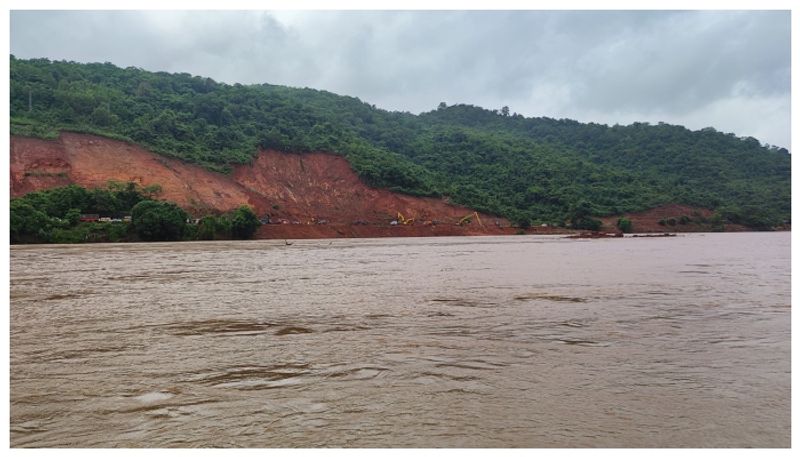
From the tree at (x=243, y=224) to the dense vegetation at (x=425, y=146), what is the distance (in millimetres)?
14680

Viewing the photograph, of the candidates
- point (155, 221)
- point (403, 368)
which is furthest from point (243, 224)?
point (403, 368)

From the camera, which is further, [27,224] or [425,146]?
[425,146]

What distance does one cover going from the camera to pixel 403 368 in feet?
19.5

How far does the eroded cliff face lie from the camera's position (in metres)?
53.6

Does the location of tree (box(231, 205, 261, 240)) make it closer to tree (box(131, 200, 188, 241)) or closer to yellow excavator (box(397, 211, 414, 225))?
tree (box(131, 200, 188, 241))

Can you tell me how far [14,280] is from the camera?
15.4 m

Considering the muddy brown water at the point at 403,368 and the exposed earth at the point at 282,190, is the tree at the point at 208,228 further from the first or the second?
the muddy brown water at the point at 403,368

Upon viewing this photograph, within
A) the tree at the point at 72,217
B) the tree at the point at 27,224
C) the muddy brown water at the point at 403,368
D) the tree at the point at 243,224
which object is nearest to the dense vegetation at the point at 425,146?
the tree at the point at 243,224

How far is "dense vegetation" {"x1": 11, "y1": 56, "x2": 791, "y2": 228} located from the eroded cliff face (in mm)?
1724

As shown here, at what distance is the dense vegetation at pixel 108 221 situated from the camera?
41.2 meters

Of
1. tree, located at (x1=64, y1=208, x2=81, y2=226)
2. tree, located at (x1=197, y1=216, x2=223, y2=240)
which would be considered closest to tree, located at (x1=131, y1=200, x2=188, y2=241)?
tree, located at (x1=197, y1=216, x2=223, y2=240)

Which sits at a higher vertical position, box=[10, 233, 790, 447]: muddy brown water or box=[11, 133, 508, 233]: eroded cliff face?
box=[11, 133, 508, 233]: eroded cliff face

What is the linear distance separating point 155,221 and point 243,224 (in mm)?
8156

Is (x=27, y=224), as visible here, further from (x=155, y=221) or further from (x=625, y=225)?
(x=625, y=225)
